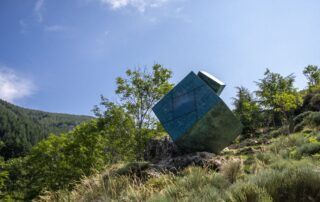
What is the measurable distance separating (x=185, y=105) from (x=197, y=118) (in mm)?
948

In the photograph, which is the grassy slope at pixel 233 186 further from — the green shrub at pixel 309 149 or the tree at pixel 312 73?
the tree at pixel 312 73

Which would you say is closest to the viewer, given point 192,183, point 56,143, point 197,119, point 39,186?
point 192,183

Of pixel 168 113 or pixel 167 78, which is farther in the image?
pixel 167 78

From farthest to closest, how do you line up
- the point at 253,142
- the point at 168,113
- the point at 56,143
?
the point at 56,143
the point at 253,142
the point at 168,113

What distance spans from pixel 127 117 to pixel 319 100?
15469 mm

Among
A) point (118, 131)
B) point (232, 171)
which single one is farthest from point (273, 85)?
point (232, 171)

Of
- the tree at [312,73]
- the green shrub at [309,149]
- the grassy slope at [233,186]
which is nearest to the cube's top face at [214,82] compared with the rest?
the grassy slope at [233,186]

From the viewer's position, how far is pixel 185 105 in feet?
40.9

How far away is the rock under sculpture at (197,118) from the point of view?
38.5 feet

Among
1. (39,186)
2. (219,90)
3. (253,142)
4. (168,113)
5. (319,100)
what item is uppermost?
(319,100)

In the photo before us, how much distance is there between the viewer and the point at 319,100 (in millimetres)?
26266

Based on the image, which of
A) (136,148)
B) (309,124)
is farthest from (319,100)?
(136,148)

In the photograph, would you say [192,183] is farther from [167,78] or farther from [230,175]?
[167,78]

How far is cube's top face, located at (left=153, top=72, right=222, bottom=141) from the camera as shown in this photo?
1182 centimetres
